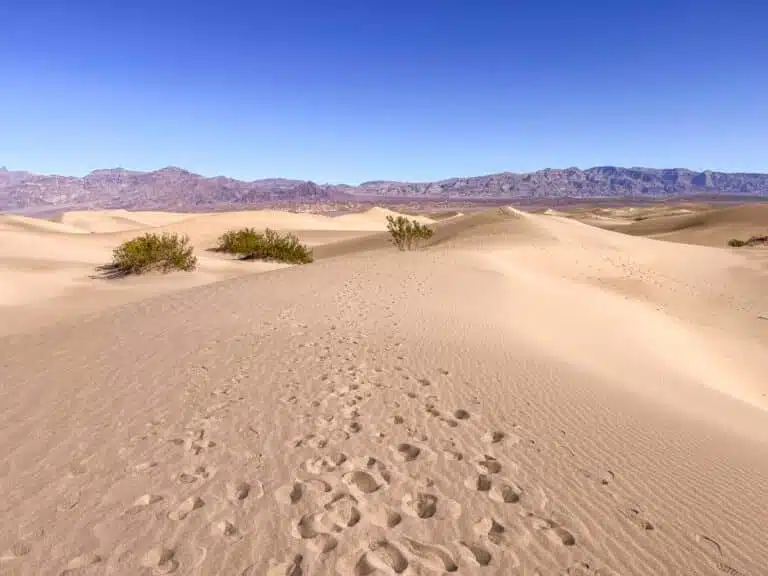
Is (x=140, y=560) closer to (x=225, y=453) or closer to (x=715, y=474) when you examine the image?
(x=225, y=453)

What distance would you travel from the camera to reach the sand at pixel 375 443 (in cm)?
324

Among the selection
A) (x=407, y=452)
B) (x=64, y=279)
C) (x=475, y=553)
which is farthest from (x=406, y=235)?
(x=475, y=553)

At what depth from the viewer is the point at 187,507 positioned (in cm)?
365

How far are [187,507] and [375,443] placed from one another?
1658mm

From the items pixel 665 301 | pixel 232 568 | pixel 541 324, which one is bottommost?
pixel 665 301

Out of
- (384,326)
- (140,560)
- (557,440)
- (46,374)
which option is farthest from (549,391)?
(46,374)

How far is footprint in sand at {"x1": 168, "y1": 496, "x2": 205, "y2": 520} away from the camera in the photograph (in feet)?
11.6

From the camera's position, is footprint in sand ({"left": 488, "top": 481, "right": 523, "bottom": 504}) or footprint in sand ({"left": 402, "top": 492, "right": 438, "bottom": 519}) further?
footprint in sand ({"left": 488, "top": 481, "right": 523, "bottom": 504})

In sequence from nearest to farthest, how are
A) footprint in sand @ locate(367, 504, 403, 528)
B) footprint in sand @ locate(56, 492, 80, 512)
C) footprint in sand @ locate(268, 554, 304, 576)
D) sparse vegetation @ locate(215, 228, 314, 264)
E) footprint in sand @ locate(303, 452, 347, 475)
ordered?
footprint in sand @ locate(268, 554, 304, 576), footprint in sand @ locate(367, 504, 403, 528), footprint in sand @ locate(56, 492, 80, 512), footprint in sand @ locate(303, 452, 347, 475), sparse vegetation @ locate(215, 228, 314, 264)

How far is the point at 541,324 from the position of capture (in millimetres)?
10312

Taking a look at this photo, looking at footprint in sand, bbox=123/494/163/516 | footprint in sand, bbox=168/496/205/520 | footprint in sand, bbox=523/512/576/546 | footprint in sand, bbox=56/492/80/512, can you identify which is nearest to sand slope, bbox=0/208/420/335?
footprint in sand, bbox=56/492/80/512

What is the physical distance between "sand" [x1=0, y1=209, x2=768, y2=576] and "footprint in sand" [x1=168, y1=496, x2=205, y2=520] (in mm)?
17

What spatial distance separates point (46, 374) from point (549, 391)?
678 cm

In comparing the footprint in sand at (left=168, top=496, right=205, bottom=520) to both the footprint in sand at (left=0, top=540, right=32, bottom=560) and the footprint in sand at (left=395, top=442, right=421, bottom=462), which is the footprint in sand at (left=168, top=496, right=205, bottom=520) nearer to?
the footprint in sand at (left=0, top=540, right=32, bottom=560)
